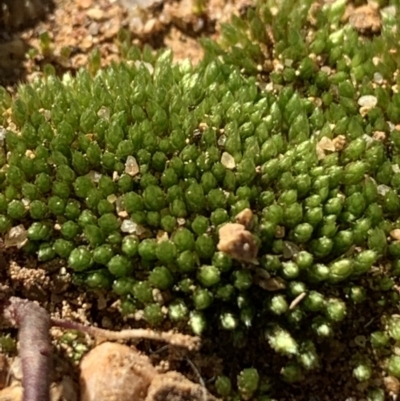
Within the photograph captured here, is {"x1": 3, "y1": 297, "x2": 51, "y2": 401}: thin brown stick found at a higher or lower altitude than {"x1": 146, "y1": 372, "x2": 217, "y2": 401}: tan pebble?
higher

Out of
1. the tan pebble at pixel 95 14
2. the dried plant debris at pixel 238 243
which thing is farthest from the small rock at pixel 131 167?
the tan pebble at pixel 95 14

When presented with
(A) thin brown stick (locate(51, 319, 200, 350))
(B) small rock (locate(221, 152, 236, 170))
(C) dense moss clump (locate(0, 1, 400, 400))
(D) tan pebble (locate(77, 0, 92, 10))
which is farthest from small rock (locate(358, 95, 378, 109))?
(D) tan pebble (locate(77, 0, 92, 10))

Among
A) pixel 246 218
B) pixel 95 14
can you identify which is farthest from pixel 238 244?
pixel 95 14

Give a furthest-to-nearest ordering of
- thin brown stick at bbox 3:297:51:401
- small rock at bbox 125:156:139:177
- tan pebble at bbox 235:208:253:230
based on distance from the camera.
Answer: small rock at bbox 125:156:139:177
tan pebble at bbox 235:208:253:230
thin brown stick at bbox 3:297:51:401

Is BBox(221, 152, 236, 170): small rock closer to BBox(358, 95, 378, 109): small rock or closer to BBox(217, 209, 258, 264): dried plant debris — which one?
BBox(217, 209, 258, 264): dried plant debris

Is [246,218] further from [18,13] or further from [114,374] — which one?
[18,13]
